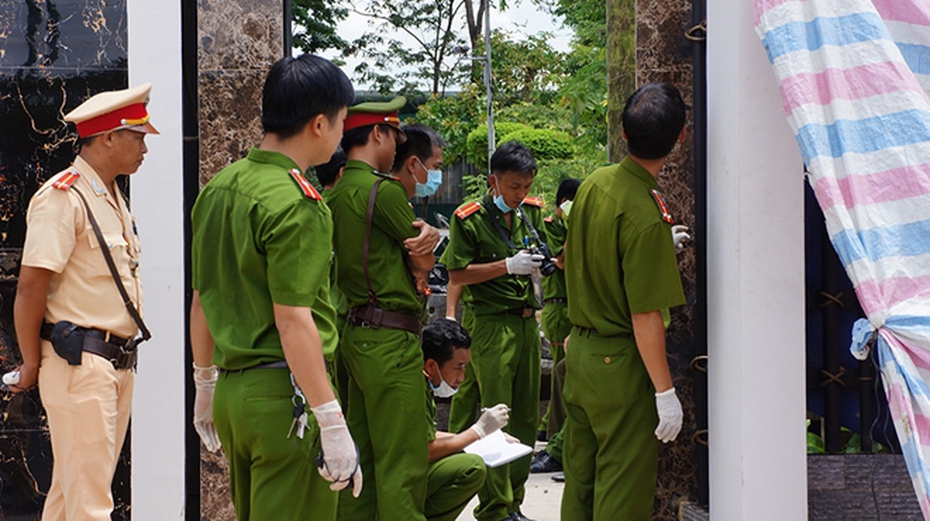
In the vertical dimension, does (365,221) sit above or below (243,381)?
above

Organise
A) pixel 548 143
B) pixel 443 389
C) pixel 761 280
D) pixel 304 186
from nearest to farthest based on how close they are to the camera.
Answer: pixel 304 186
pixel 761 280
pixel 443 389
pixel 548 143

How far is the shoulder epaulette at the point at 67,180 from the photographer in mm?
3922

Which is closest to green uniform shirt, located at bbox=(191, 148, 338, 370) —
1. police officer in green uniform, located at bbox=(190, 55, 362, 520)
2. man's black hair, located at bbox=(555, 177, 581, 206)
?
police officer in green uniform, located at bbox=(190, 55, 362, 520)

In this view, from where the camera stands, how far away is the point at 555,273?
6.88 meters

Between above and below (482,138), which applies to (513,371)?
below

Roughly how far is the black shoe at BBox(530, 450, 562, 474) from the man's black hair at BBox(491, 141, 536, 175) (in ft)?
6.97

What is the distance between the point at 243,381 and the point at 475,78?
62.1ft

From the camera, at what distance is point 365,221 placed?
4.05m

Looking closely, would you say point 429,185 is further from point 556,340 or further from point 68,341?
point 556,340

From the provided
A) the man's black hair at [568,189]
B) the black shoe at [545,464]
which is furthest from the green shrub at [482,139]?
the black shoe at [545,464]

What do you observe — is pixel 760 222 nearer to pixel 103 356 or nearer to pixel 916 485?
pixel 916 485

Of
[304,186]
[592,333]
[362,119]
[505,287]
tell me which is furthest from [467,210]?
[304,186]

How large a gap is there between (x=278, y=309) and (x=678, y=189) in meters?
2.03

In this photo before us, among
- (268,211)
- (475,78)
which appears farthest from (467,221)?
(475,78)
